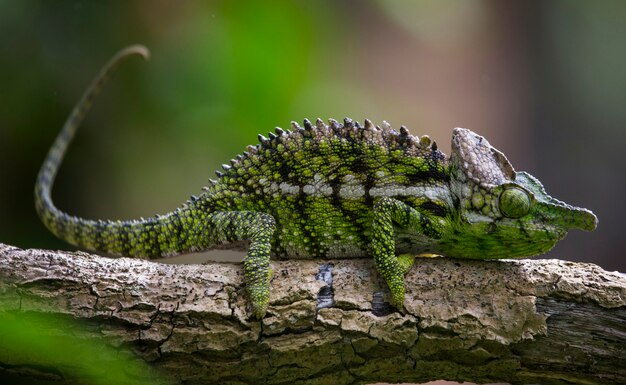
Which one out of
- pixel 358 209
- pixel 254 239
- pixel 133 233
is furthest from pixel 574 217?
pixel 133 233

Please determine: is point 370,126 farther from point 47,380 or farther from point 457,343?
point 47,380

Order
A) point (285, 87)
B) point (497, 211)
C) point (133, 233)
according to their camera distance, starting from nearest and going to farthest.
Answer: point (497, 211) < point (133, 233) < point (285, 87)

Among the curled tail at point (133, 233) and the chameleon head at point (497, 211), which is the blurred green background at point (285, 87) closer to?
the curled tail at point (133, 233)

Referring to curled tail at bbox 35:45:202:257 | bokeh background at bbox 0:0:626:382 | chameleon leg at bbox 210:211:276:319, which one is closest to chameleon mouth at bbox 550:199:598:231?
chameleon leg at bbox 210:211:276:319

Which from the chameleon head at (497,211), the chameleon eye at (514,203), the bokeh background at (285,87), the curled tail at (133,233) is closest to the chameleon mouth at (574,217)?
the chameleon head at (497,211)

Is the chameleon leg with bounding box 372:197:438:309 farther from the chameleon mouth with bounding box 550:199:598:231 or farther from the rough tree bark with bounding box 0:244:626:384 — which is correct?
the chameleon mouth with bounding box 550:199:598:231

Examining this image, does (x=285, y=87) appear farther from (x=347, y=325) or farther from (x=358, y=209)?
(x=347, y=325)

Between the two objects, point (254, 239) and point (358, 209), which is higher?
point (358, 209)
